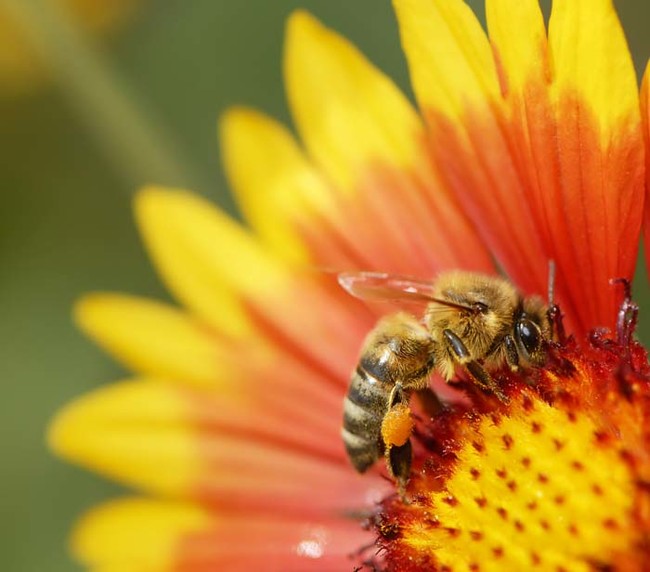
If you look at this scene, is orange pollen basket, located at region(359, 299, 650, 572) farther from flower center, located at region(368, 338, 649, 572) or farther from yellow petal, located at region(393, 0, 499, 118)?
yellow petal, located at region(393, 0, 499, 118)

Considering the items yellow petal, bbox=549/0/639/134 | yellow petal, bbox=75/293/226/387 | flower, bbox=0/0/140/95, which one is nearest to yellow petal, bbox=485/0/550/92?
yellow petal, bbox=549/0/639/134

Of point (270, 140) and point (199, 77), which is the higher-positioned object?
point (199, 77)

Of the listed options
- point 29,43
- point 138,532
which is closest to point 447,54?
point 138,532

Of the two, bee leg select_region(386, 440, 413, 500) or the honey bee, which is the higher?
the honey bee

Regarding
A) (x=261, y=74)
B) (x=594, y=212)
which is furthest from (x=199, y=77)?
(x=594, y=212)

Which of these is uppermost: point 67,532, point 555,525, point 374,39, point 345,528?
point 374,39

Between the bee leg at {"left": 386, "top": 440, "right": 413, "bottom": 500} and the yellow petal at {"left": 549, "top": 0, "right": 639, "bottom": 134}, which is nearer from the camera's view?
the yellow petal at {"left": 549, "top": 0, "right": 639, "bottom": 134}

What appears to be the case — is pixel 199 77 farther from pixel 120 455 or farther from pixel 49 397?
pixel 120 455
